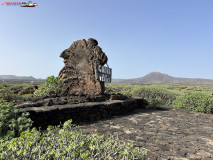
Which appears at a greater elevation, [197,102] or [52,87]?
[52,87]

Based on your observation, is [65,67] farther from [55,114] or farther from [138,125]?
[138,125]

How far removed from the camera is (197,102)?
8617mm

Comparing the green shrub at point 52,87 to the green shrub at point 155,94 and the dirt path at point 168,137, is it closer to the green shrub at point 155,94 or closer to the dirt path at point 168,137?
the dirt path at point 168,137

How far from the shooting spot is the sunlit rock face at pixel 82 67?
25.6ft

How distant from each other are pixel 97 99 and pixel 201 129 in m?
3.88

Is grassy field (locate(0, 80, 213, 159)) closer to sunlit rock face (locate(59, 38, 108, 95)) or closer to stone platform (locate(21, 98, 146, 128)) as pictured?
stone platform (locate(21, 98, 146, 128))

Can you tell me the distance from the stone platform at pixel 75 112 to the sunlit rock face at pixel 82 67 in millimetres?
1313

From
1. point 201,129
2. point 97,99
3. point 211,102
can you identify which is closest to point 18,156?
point 97,99

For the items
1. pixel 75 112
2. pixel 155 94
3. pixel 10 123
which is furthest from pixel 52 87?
pixel 155 94

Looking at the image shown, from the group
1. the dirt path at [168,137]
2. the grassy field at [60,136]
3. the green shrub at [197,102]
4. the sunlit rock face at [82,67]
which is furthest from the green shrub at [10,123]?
the green shrub at [197,102]

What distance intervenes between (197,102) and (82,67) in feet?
20.6

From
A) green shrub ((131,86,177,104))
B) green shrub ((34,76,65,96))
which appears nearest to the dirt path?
green shrub ((34,76,65,96))

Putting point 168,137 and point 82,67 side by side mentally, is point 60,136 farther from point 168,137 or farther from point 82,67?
point 82,67

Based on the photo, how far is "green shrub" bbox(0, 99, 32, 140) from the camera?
3727 millimetres
